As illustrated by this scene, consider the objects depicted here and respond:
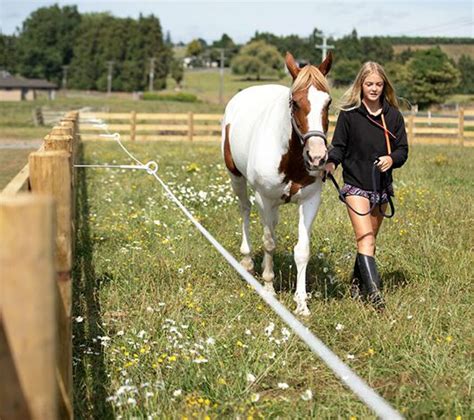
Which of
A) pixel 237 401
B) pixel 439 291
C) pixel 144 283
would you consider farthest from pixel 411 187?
pixel 237 401

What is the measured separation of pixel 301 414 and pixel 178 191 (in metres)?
7.90

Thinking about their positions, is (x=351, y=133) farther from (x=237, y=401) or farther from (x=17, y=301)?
(x=17, y=301)

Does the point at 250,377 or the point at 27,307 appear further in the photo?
the point at 250,377

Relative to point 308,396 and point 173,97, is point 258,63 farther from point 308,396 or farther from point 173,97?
point 308,396

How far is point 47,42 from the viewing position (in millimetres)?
129375

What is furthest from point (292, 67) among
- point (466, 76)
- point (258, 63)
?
point (258, 63)

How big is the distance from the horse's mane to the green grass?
5.40ft

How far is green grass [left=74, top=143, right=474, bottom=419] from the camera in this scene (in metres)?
3.54

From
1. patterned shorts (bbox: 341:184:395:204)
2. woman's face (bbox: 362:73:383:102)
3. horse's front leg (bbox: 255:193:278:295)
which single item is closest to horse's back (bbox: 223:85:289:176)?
horse's front leg (bbox: 255:193:278:295)

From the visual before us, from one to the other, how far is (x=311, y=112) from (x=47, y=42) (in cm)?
13339

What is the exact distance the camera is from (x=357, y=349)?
171 inches

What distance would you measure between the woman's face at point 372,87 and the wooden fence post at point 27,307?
406 cm

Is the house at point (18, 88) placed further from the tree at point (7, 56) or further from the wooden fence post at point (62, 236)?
the wooden fence post at point (62, 236)

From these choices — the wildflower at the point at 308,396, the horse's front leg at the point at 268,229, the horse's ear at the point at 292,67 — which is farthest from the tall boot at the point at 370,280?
the wildflower at the point at 308,396
